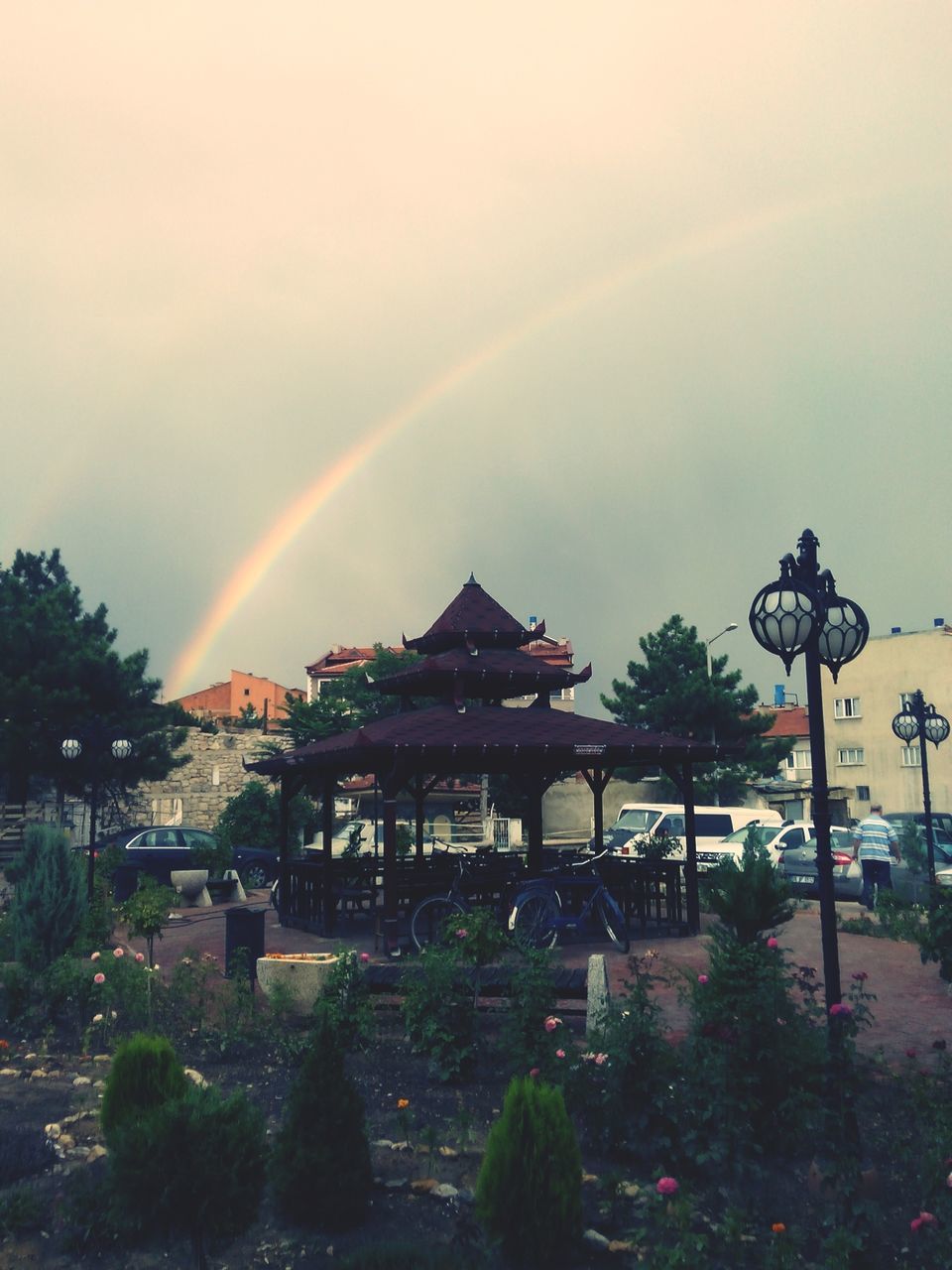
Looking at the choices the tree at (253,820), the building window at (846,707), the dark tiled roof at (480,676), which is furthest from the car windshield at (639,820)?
the building window at (846,707)

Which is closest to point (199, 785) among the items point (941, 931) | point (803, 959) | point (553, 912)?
point (553, 912)

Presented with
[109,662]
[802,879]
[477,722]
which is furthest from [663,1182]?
[109,662]

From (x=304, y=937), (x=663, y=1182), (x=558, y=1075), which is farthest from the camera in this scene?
(x=304, y=937)

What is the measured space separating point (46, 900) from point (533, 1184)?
735 cm

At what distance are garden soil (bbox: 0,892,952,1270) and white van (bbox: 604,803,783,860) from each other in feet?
42.8

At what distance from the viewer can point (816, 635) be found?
6797 millimetres

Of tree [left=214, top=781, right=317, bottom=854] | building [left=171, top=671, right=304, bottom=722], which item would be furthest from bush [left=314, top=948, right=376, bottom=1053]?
building [left=171, top=671, right=304, bottom=722]

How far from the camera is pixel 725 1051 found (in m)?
5.67

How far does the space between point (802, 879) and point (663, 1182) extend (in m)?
18.7

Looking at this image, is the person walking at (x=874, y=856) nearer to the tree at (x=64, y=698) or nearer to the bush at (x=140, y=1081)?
the bush at (x=140, y=1081)

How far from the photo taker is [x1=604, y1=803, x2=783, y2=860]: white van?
25.5 meters

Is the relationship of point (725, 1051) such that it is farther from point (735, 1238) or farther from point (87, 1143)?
point (87, 1143)

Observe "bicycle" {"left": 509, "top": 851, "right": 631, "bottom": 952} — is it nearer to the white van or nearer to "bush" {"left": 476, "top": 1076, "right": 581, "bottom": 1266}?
"bush" {"left": 476, "top": 1076, "right": 581, "bottom": 1266}

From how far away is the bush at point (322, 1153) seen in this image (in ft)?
16.5
